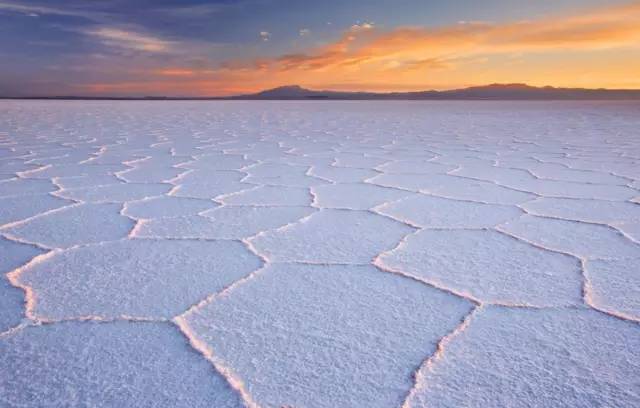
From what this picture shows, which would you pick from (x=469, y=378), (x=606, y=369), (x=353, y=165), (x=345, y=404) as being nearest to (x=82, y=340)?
(x=345, y=404)

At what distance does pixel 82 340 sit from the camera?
36.4 inches

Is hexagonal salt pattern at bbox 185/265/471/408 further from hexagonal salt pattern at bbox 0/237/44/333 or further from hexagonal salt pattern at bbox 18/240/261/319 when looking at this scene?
hexagonal salt pattern at bbox 0/237/44/333

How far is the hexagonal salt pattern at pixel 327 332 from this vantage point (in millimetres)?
787

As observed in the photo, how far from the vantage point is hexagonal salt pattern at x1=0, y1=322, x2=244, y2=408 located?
0.76 m

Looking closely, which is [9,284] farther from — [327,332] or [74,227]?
[327,332]

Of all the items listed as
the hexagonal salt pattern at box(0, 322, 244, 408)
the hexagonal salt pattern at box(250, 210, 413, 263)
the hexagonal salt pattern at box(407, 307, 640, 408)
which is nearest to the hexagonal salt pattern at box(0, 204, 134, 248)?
the hexagonal salt pattern at box(250, 210, 413, 263)

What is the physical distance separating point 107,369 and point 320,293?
1.48ft

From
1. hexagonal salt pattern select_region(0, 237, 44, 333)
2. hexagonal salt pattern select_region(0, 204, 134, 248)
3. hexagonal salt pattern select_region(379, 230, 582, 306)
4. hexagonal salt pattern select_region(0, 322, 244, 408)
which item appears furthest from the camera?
hexagonal salt pattern select_region(0, 204, 134, 248)

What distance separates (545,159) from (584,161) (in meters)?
0.22

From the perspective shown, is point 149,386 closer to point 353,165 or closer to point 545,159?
point 353,165

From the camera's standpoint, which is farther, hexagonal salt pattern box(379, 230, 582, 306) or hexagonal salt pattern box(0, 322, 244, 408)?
hexagonal salt pattern box(379, 230, 582, 306)

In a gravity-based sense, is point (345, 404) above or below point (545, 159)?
above

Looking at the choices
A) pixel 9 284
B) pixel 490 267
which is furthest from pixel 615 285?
pixel 9 284

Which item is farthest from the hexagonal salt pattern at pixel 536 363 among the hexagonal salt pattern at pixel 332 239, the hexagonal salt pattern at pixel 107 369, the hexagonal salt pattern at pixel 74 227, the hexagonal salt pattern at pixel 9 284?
the hexagonal salt pattern at pixel 74 227
